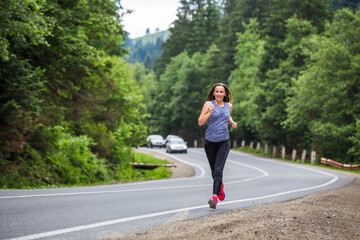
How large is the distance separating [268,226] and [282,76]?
1248 inches

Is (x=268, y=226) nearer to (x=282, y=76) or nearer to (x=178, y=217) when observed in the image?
(x=178, y=217)

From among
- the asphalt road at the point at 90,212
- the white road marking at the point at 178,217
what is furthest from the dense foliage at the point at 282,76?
the white road marking at the point at 178,217

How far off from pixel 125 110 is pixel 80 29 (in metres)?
7.93

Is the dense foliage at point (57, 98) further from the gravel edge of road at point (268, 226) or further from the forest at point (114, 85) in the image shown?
the gravel edge of road at point (268, 226)

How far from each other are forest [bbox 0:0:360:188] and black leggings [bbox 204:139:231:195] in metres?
5.88

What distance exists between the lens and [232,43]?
56.8m

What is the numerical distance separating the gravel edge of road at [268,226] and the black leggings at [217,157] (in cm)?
52

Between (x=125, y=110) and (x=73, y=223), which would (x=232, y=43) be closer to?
(x=125, y=110)

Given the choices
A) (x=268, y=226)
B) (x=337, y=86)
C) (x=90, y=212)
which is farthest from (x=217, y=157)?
(x=337, y=86)

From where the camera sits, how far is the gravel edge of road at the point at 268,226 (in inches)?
173

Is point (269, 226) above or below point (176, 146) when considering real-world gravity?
above

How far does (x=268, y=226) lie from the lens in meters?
4.83

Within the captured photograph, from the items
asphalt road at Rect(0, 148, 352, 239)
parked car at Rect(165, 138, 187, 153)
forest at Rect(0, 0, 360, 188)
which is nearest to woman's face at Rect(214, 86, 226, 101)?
asphalt road at Rect(0, 148, 352, 239)

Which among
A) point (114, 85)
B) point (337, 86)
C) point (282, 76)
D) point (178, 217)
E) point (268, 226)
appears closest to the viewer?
point (268, 226)
